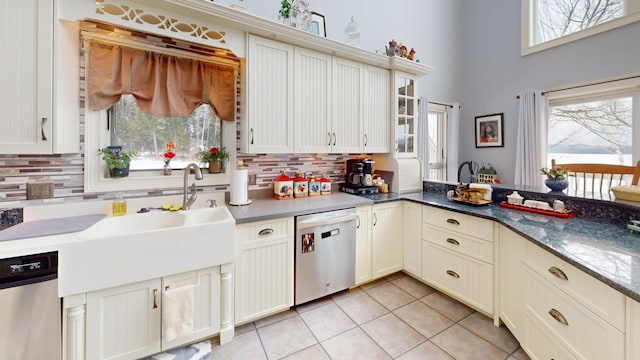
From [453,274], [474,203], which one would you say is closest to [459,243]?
[453,274]

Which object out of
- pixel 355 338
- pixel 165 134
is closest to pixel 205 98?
pixel 165 134

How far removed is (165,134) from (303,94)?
1222 mm

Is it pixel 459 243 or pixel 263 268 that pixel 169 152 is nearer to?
pixel 263 268

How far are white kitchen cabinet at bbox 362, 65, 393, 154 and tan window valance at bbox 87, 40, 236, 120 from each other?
4.43 feet

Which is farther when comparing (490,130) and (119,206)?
(490,130)

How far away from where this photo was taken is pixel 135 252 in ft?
4.68

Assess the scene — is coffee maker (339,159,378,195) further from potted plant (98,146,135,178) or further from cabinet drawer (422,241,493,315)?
potted plant (98,146,135,178)

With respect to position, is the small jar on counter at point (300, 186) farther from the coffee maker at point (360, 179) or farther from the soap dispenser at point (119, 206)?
the soap dispenser at point (119, 206)

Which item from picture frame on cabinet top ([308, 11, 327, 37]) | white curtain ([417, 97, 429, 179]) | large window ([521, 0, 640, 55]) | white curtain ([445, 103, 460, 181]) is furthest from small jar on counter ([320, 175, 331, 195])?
large window ([521, 0, 640, 55])

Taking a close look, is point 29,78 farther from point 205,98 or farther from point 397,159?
point 397,159

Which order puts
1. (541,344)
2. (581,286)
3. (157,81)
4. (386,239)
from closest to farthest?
1. (581,286)
2. (541,344)
3. (157,81)
4. (386,239)

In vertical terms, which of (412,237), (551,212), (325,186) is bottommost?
(412,237)

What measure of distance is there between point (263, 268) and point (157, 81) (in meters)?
1.66

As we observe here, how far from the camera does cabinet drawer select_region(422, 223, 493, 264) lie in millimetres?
1949
